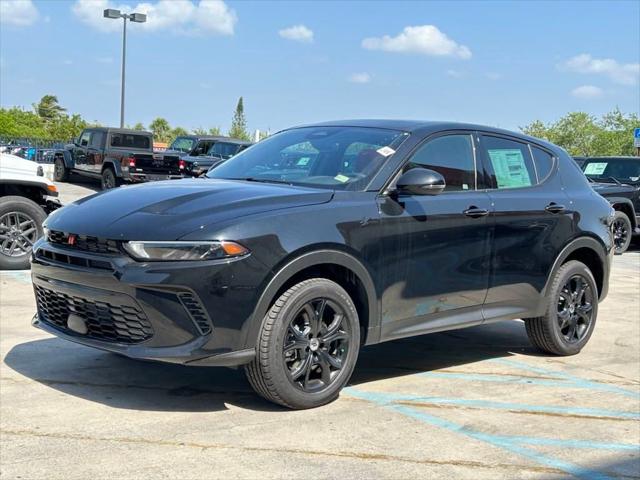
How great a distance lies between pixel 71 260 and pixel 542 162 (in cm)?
368

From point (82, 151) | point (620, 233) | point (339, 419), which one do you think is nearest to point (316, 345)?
point (339, 419)

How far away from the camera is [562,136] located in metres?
69.8

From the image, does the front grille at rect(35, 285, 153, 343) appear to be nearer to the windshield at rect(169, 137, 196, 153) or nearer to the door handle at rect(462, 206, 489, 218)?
the door handle at rect(462, 206, 489, 218)

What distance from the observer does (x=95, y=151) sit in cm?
2297

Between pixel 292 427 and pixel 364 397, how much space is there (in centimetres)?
79

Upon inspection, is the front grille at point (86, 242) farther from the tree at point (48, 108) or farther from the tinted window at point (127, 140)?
the tree at point (48, 108)

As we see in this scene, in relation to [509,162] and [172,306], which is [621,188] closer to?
[509,162]

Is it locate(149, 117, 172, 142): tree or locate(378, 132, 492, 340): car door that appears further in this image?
locate(149, 117, 172, 142): tree

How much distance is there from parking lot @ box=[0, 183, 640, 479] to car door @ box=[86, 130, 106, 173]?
1681 cm

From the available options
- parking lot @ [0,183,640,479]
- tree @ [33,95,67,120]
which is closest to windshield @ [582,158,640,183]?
parking lot @ [0,183,640,479]

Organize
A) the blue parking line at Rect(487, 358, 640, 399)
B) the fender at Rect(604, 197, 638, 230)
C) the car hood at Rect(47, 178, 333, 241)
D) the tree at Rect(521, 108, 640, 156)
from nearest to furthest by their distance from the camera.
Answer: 1. the car hood at Rect(47, 178, 333, 241)
2. the blue parking line at Rect(487, 358, 640, 399)
3. the fender at Rect(604, 197, 638, 230)
4. the tree at Rect(521, 108, 640, 156)

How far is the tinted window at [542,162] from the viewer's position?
6.42 m

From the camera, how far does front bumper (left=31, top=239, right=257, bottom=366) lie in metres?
4.22

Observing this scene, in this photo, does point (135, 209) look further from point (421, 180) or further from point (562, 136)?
point (562, 136)
